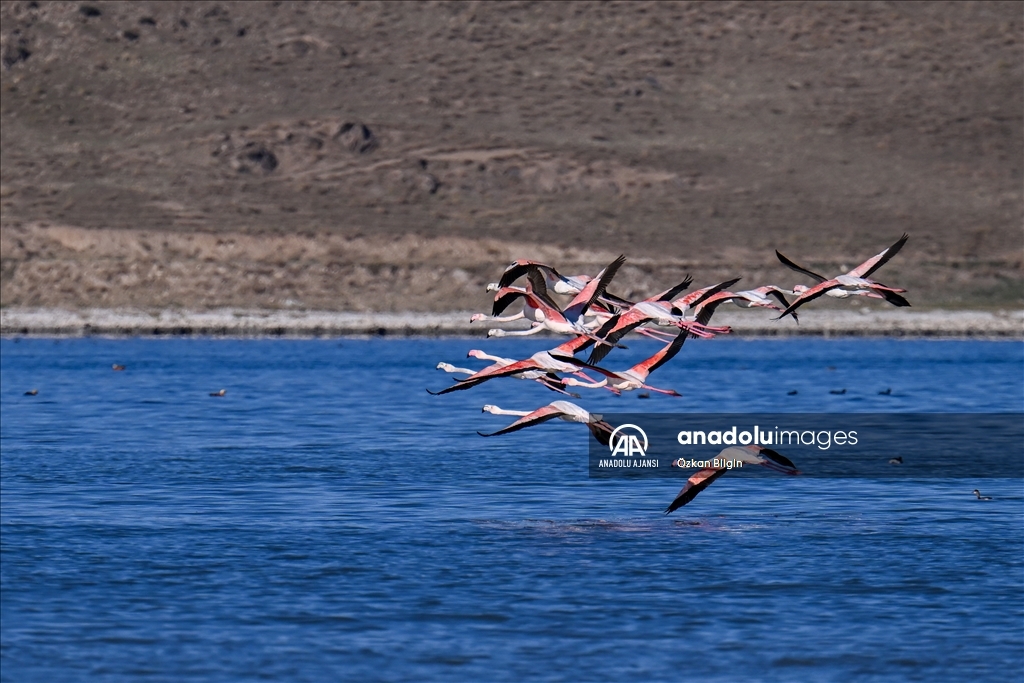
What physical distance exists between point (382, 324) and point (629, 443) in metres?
46.5

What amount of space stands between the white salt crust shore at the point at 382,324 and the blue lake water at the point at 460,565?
40.4 m

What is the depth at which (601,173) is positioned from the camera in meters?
103

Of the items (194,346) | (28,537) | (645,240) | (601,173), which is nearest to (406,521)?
(28,537)

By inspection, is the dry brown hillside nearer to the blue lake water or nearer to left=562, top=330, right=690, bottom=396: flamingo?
the blue lake water

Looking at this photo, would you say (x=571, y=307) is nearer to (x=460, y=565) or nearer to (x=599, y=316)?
(x=599, y=316)

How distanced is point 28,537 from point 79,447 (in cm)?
1175

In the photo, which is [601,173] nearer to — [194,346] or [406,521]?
[194,346]

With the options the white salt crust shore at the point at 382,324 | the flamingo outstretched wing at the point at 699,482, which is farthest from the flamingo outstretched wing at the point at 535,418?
the white salt crust shore at the point at 382,324

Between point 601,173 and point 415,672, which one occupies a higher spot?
point 601,173

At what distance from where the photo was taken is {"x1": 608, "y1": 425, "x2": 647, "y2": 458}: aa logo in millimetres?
31450

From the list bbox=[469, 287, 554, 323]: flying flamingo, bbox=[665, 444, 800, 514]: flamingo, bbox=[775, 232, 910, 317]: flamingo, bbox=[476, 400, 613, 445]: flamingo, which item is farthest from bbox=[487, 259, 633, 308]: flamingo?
bbox=[665, 444, 800, 514]: flamingo

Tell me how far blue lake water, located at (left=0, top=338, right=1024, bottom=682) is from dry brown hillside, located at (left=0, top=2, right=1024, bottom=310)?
52644mm

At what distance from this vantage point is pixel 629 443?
110 feet

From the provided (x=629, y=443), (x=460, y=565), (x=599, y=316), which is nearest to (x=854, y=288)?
(x=599, y=316)
